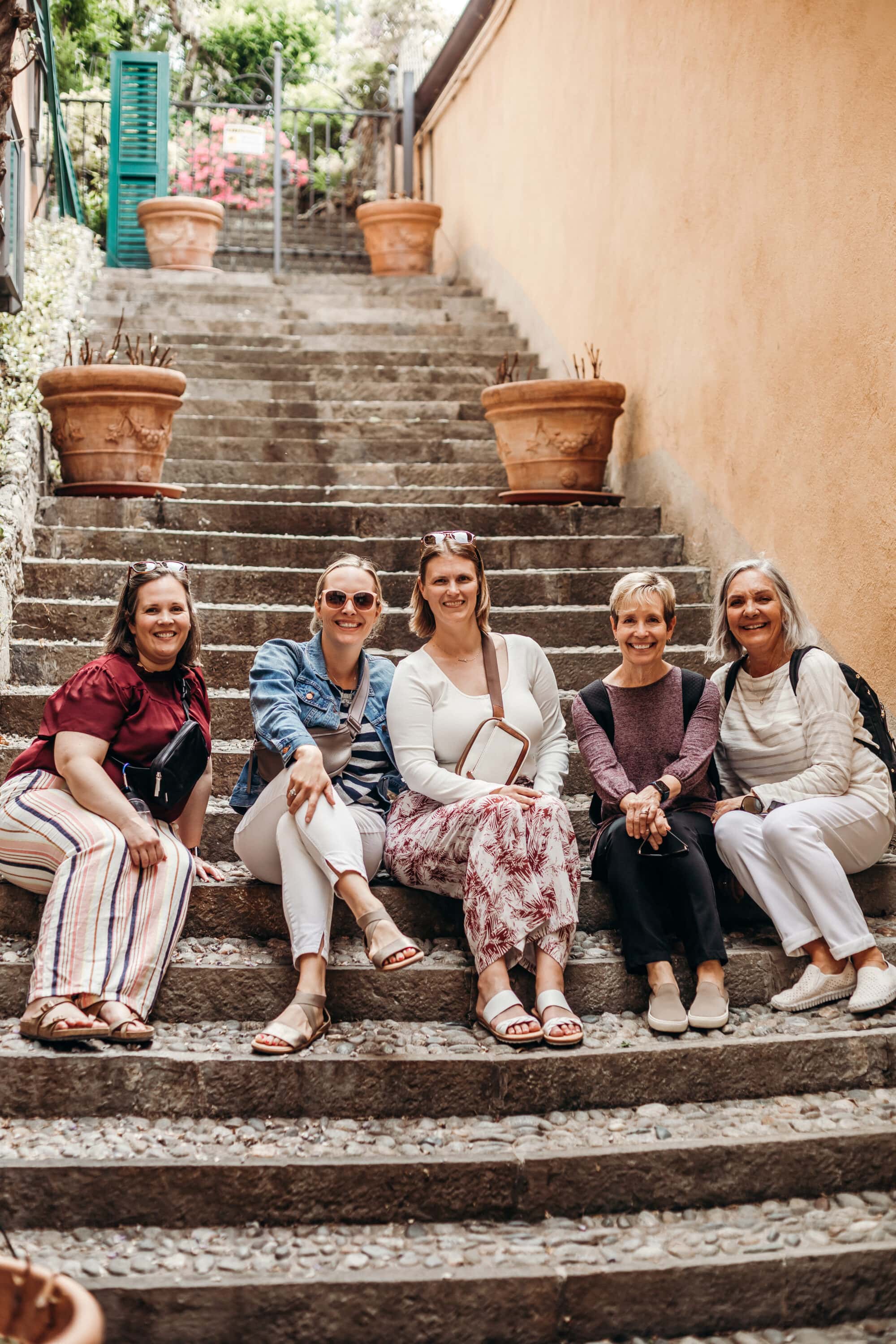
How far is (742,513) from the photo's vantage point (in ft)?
16.1

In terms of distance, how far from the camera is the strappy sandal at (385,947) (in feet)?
8.87

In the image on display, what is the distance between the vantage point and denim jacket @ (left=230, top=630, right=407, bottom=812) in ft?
10.1

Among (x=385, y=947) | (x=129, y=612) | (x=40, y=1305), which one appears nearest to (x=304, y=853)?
(x=385, y=947)

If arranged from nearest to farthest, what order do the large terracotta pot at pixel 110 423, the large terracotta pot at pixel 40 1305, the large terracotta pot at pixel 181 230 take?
the large terracotta pot at pixel 40 1305
the large terracotta pot at pixel 110 423
the large terracotta pot at pixel 181 230

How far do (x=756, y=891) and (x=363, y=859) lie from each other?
1.00m

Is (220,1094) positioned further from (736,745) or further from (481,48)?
(481,48)

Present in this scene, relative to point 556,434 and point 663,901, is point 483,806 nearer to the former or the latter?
point 663,901

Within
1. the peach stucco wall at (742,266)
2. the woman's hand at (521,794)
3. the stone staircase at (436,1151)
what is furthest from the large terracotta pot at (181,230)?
the woman's hand at (521,794)

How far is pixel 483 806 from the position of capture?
2975 millimetres

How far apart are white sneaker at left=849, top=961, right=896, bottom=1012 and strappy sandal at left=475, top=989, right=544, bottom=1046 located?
2.56 ft

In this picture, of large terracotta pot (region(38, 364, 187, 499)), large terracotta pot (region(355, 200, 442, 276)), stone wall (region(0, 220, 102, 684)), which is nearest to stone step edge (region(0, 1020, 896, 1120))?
stone wall (region(0, 220, 102, 684))

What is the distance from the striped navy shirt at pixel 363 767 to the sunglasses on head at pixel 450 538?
45 cm

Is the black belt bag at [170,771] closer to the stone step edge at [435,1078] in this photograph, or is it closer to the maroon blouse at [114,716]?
the maroon blouse at [114,716]

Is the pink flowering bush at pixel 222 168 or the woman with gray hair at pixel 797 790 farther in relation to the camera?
the pink flowering bush at pixel 222 168
